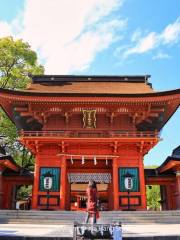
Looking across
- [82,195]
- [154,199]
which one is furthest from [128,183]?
[154,199]

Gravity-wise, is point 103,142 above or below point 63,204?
above

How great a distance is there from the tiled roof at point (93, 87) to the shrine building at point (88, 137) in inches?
59.2

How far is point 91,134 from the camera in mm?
22422

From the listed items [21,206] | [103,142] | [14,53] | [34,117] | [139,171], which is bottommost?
[21,206]

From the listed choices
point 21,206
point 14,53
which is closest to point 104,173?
point 21,206

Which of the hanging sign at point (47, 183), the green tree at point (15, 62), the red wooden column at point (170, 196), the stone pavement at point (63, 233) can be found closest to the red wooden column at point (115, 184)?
the hanging sign at point (47, 183)

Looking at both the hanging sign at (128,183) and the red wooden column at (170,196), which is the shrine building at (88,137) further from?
the red wooden column at (170,196)

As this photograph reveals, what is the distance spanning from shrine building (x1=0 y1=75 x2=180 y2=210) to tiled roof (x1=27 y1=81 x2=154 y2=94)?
1.50 metres

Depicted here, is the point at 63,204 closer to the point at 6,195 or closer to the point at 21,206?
the point at 6,195

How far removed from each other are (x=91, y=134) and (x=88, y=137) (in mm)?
995

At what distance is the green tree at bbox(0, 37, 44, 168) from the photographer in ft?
97.2

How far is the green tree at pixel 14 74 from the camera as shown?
29641mm

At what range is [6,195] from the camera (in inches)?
987

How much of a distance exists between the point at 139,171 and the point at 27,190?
21.0 m
